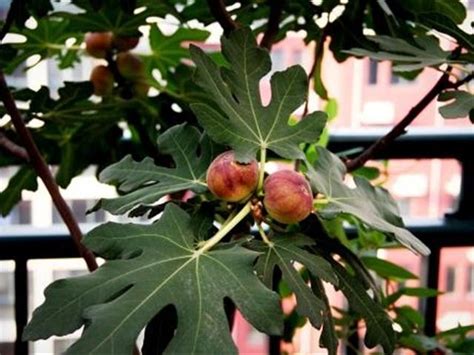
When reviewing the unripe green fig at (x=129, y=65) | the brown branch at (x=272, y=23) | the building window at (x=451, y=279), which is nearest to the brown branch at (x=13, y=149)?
the unripe green fig at (x=129, y=65)

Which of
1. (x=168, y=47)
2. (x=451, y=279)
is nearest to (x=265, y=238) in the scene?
(x=168, y=47)

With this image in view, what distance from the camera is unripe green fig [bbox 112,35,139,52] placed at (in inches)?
34.4

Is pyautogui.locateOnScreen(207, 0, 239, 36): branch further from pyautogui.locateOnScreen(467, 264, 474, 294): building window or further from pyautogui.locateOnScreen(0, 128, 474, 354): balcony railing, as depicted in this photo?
pyautogui.locateOnScreen(467, 264, 474, 294): building window

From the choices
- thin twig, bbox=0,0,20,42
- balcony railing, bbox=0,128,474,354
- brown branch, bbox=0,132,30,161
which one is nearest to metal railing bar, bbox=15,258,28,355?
balcony railing, bbox=0,128,474,354

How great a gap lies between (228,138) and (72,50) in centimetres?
45

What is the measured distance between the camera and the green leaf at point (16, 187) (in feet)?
3.01

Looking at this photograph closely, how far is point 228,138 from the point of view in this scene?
555 mm

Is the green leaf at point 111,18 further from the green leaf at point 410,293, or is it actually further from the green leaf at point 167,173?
the green leaf at point 410,293

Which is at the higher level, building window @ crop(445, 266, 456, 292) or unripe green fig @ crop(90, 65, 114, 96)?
unripe green fig @ crop(90, 65, 114, 96)

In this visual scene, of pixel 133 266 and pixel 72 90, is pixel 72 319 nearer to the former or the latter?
pixel 133 266

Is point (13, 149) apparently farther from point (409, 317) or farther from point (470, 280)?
point (470, 280)

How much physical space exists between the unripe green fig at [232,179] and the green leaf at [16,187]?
0.43 metres

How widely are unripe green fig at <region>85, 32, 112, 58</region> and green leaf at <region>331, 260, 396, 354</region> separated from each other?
0.42m

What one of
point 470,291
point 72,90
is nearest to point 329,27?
point 72,90
